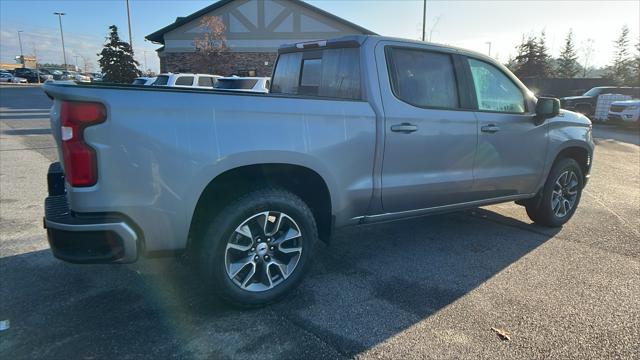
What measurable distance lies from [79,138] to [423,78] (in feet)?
9.19

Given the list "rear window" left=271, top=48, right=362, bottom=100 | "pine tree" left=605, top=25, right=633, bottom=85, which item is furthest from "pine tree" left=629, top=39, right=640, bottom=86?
"rear window" left=271, top=48, right=362, bottom=100

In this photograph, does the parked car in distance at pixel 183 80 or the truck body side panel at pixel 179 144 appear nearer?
the truck body side panel at pixel 179 144

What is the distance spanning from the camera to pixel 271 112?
307cm

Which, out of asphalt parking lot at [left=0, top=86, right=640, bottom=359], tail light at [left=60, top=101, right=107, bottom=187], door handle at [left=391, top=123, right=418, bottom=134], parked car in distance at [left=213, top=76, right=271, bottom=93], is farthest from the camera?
parked car in distance at [left=213, top=76, right=271, bottom=93]

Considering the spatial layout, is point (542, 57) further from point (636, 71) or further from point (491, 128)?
point (491, 128)

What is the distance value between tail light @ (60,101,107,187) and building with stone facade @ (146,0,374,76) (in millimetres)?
28024

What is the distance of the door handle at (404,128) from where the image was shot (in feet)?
12.0

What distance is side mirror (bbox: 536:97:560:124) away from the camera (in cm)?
466

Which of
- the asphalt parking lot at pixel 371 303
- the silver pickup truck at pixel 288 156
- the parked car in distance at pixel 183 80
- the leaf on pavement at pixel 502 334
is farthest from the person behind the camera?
the parked car in distance at pixel 183 80

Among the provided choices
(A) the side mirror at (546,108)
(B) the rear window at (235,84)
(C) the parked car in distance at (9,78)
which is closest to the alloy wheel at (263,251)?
(A) the side mirror at (546,108)

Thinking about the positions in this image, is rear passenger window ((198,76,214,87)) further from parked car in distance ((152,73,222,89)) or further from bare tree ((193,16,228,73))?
bare tree ((193,16,228,73))

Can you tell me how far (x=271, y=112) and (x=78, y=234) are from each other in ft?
4.57

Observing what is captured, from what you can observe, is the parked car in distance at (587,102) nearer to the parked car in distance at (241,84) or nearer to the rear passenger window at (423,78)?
the parked car in distance at (241,84)

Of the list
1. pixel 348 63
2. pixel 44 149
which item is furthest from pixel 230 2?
pixel 348 63
